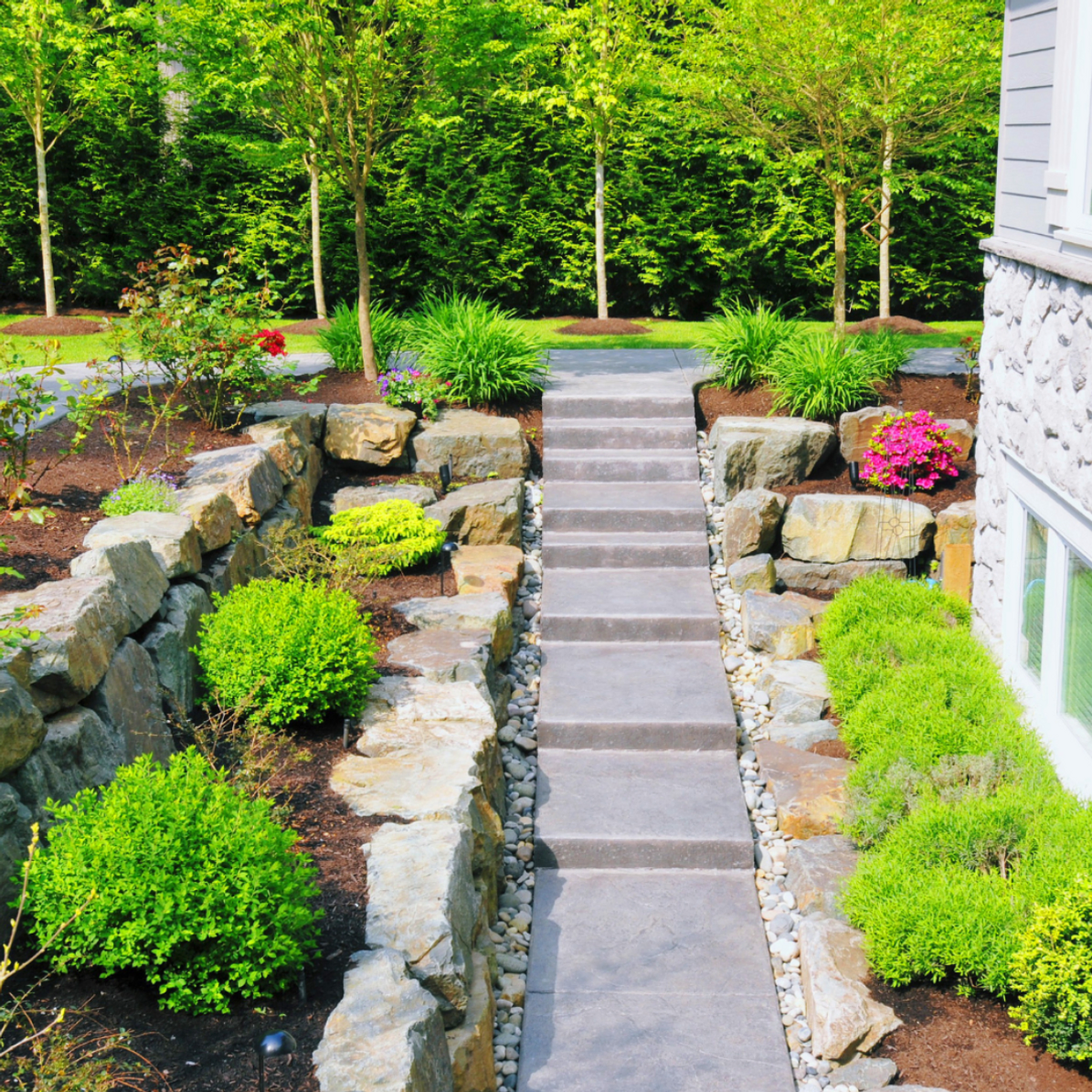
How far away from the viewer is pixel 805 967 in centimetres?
435

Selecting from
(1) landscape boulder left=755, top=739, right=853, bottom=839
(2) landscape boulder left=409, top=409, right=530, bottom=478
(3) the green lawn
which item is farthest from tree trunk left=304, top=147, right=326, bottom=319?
(1) landscape boulder left=755, top=739, right=853, bottom=839

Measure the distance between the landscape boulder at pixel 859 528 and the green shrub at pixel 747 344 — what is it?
1855mm

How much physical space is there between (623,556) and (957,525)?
223cm

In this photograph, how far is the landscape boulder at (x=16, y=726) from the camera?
3.42 m

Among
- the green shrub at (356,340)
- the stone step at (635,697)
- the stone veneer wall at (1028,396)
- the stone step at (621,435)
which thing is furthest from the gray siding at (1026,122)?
the green shrub at (356,340)

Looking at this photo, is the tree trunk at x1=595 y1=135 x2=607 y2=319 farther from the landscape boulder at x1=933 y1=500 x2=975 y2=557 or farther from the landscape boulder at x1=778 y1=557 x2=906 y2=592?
the landscape boulder at x1=933 y1=500 x2=975 y2=557

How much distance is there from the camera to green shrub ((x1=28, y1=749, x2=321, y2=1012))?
3096 mm

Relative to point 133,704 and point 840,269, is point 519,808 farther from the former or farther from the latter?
point 840,269

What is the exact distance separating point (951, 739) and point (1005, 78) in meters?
3.53

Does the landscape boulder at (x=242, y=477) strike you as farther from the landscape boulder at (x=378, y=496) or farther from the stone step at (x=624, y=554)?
the stone step at (x=624, y=554)

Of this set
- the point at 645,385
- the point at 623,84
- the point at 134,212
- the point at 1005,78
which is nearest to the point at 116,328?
the point at 645,385

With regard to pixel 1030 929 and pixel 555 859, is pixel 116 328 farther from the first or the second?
pixel 1030 929

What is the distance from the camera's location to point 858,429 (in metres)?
8.14

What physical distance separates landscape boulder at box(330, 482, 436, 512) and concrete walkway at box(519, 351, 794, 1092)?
92 centimetres
